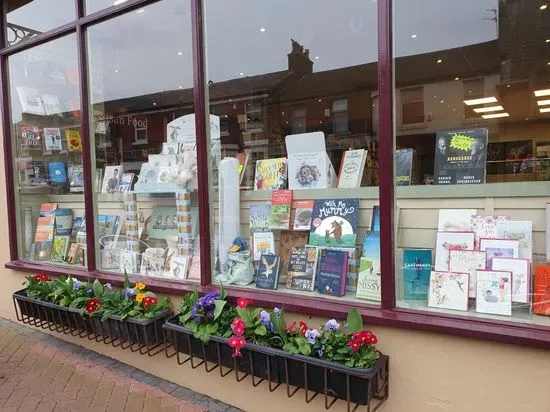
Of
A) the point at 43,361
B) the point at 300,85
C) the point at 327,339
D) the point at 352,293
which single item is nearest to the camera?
the point at 327,339

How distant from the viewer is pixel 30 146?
15.0 feet

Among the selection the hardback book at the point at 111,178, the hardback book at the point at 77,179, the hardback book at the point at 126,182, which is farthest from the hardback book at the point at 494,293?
the hardback book at the point at 77,179

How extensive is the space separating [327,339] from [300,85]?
4331 mm

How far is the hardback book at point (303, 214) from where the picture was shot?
304 cm

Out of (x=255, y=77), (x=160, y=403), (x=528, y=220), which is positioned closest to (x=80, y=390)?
(x=160, y=403)

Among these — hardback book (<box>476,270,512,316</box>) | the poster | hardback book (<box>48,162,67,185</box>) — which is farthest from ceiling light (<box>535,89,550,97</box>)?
hardback book (<box>48,162,67,185</box>)

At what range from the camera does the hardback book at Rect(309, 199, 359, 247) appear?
2.82 meters

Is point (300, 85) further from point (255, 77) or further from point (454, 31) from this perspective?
point (454, 31)

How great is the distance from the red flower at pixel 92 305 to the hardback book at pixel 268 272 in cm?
121

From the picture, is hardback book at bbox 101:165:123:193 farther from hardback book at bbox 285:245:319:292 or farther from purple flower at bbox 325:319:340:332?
purple flower at bbox 325:319:340:332

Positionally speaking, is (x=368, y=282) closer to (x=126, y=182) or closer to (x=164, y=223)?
(x=164, y=223)

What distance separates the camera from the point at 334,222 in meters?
2.91

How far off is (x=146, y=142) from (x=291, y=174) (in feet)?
5.35

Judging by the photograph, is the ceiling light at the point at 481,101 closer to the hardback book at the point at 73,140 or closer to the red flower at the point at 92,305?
the hardback book at the point at 73,140
